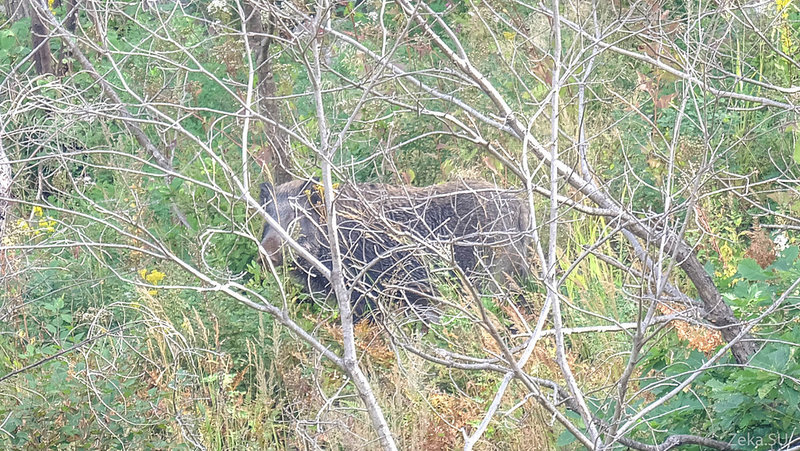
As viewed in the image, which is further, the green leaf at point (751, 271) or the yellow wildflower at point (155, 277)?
the yellow wildflower at point (155, 277)

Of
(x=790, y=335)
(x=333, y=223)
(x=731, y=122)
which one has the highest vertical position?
(x=333, y=223)

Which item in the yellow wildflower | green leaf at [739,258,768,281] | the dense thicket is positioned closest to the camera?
the dense thicket

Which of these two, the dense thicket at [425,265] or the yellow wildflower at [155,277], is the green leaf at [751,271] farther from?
the yellow wildflower at [155,277]

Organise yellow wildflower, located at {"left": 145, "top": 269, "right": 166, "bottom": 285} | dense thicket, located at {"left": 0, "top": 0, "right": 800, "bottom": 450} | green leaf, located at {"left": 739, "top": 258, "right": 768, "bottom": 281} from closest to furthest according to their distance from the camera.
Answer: dense thicket, located at {"left": 0, "top": 0, "right": 800, "bottom": 450}
green leaf, located at {"left": 739, "top": 258, "right": 768, "bottom": 281}
yellow wildflower, located at {"left": 145, "top": 269, "right": 166, "bottom": 285}

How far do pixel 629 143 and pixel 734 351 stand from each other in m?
3.26

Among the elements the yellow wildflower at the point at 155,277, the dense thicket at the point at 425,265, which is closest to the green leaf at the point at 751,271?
the dense thicket at the point at 425,265

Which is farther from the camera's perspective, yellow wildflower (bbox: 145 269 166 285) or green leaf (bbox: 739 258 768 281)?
yellow wildflower (bbox: 145 269 166 285)

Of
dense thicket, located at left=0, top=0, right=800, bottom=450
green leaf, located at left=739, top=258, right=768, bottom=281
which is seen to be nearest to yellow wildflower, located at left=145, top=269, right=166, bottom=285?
dense thicket, located at left=0, top=0, right=800, bottom=450

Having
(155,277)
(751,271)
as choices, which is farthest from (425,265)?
(155,277)

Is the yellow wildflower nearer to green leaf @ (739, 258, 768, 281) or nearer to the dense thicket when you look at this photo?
the dense thicket

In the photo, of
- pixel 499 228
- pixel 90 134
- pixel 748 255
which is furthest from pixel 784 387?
pixel 90 134

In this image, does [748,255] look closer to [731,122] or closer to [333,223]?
[731,122]

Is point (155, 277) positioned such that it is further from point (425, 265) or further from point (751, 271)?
point (751, 271)

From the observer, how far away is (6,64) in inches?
339
